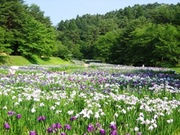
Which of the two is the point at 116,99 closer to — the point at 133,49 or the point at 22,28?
the point at 22,28

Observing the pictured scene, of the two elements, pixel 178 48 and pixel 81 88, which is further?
pixel 178 48

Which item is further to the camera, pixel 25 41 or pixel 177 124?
pixel 25 41

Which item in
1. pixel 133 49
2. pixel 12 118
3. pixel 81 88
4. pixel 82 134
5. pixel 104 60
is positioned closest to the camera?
pixel 82 134

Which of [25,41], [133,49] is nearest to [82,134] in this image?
[25,41]

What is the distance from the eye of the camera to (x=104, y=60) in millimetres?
70188

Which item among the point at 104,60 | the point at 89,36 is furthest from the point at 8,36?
the point at 89,36

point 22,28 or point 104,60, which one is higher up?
point 22,28

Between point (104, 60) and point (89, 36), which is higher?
point (89, 36)

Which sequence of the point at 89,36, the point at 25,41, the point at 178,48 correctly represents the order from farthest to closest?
the point at 89,36
the point at 25,41
the point at 178,48

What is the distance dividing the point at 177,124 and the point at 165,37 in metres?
39.5

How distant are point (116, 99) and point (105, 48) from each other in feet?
214

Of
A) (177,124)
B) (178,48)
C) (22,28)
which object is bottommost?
(177,124)

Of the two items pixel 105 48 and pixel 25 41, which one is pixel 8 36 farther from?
pixel 105 48

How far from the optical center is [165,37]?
4275 cm
